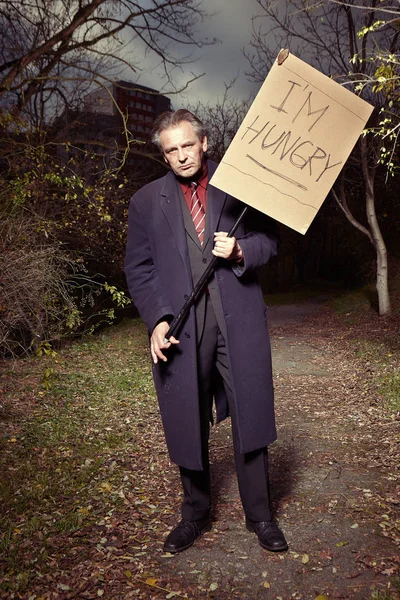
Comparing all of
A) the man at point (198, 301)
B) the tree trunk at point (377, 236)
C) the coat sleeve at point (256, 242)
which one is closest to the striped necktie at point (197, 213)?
the man at point (198, 301)

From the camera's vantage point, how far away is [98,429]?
5516 mm

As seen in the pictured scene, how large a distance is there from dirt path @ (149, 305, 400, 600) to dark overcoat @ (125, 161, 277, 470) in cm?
64

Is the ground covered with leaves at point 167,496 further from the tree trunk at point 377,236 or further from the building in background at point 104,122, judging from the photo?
the building in background at point 104,122

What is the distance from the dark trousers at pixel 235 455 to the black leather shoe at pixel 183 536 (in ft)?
0.54

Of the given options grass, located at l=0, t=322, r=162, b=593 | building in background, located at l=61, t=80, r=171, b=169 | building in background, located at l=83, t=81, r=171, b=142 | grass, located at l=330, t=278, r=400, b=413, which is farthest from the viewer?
building in background, located at l=61, t=80, r=171, b=169

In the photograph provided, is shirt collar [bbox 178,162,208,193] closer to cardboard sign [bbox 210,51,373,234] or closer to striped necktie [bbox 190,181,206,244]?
striped necktie [bbox 190,181,206,244]

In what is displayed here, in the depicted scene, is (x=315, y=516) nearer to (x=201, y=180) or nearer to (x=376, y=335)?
(x=201, y=180)

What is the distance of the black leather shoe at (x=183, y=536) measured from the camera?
10.00 feet

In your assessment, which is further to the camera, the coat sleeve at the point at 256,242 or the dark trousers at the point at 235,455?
the dark trousers at the point at 235,455

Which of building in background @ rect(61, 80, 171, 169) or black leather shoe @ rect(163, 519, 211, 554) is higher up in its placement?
building in background @ rect(61, 80, 171, 169)

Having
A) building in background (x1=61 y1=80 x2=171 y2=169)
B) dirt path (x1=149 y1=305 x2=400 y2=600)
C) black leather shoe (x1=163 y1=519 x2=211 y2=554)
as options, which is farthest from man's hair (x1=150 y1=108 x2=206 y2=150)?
building in background (x1=61 y1=80 x2=171 y2=169)

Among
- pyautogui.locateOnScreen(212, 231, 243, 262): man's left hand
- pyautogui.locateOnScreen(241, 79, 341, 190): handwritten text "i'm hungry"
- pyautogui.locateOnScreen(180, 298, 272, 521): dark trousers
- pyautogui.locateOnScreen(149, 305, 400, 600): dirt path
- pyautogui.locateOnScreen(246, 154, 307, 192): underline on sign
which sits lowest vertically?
pyautogui.locateOnScreen(149, 305, 400, 600): dirt path

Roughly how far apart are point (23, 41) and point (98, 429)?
6.89m

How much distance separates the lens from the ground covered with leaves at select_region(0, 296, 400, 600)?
9.32 ft
